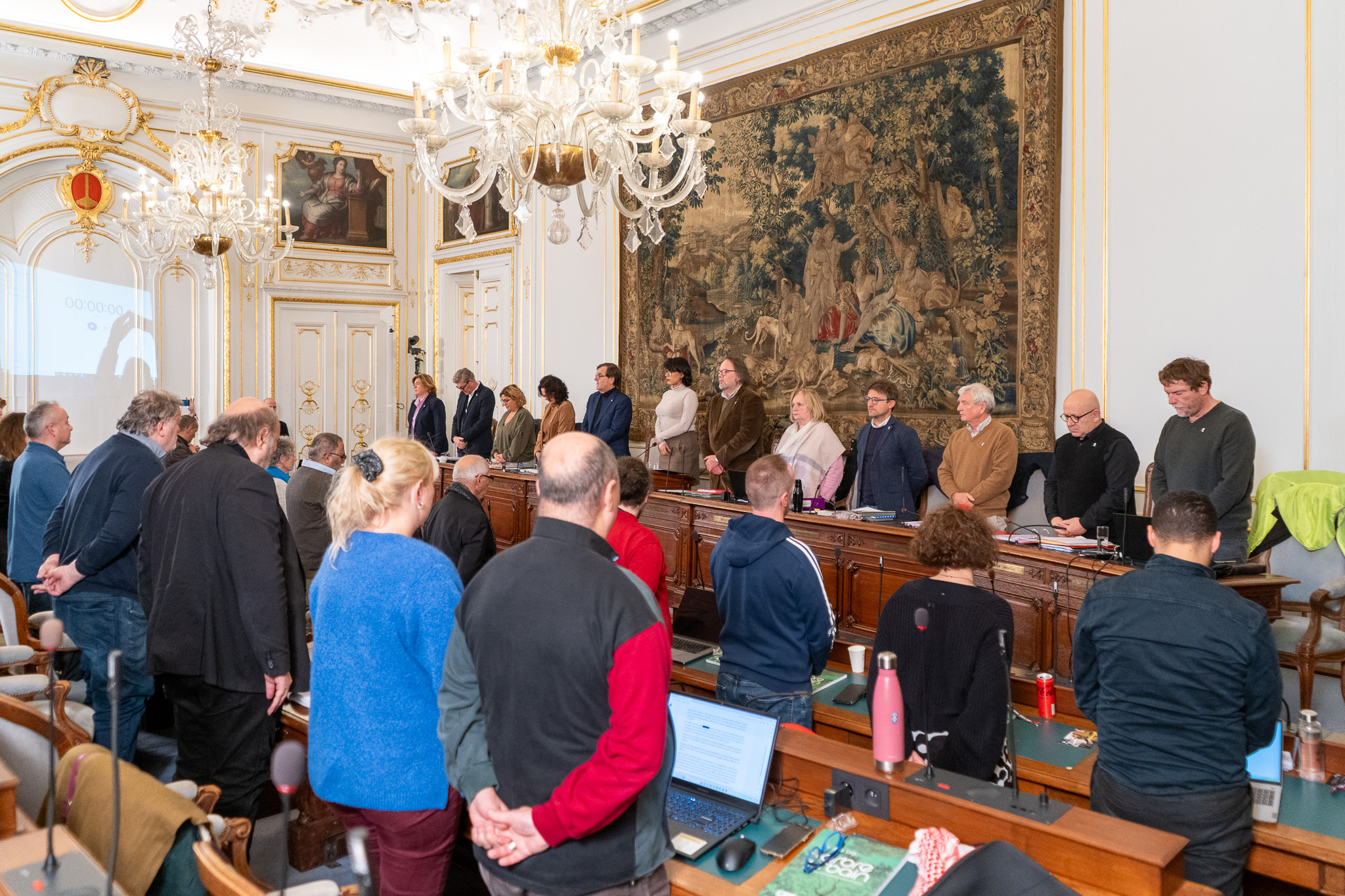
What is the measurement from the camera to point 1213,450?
479cm

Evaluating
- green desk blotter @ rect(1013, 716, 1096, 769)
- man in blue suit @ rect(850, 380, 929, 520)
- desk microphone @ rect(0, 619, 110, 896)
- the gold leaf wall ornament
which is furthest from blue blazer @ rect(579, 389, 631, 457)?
desk microphone @ rect(0, 619, 110, 896)

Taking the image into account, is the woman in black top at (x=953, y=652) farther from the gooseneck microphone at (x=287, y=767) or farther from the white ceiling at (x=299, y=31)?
the white ceiling at (x=299, y=31)

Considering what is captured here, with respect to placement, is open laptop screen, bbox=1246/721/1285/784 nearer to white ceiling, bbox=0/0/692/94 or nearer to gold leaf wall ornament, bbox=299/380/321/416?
white ceiling, bbox=0/0/692/94

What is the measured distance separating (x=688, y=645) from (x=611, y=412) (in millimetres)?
4556

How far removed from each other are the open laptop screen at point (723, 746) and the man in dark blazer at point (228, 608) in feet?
4.56

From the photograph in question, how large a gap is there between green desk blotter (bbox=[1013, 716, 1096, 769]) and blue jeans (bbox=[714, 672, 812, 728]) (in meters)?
0.64

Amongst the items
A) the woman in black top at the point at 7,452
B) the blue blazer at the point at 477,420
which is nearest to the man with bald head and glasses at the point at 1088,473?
the woman in black top at the point at 7,452

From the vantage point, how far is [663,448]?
848cm

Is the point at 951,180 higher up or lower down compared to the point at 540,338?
higher up

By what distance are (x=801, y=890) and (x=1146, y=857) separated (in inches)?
27.4

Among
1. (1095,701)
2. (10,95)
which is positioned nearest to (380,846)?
(1095,701)

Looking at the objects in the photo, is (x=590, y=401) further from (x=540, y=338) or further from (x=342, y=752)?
(x=342, y=752)

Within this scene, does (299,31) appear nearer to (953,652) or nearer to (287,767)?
(953,652)

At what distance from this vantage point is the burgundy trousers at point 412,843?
2248 millimetres
